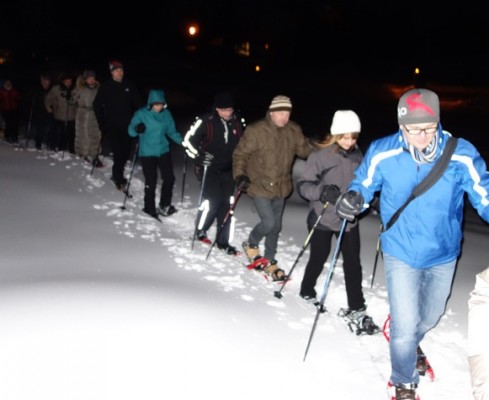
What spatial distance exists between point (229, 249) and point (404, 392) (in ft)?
10.8

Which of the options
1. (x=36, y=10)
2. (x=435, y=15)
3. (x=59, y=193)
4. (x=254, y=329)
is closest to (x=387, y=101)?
(x=435, y=15)

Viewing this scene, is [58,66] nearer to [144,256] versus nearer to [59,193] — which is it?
[59,193]

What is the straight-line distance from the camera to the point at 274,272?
6027mm

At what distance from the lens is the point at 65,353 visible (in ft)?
12.2

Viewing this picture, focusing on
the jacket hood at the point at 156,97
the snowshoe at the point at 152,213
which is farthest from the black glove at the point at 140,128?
the snowshoe at the point at 152,213

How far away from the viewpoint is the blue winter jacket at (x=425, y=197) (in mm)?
3557

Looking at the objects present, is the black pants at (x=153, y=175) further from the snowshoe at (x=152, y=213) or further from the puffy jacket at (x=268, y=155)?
the puffy jacket at (x=268, y=155)

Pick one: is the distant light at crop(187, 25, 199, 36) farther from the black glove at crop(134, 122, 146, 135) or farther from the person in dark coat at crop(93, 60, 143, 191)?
the black glove at crop(134, 122, 146, 135)

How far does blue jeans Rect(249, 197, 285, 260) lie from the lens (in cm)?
611

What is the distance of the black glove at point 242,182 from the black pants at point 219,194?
0.82 metres

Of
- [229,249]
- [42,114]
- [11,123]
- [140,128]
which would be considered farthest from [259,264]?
[11,123]

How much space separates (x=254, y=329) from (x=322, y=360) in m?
0.57

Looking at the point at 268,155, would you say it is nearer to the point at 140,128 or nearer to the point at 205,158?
the point at 205,158

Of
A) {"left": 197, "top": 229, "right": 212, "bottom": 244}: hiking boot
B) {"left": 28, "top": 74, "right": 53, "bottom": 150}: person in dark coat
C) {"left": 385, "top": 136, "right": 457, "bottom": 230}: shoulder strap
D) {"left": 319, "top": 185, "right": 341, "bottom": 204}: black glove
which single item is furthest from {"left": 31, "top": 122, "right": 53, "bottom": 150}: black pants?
{"left": 385, "top": 136, "right": 457, "bottom": 230}: shoulder strap
